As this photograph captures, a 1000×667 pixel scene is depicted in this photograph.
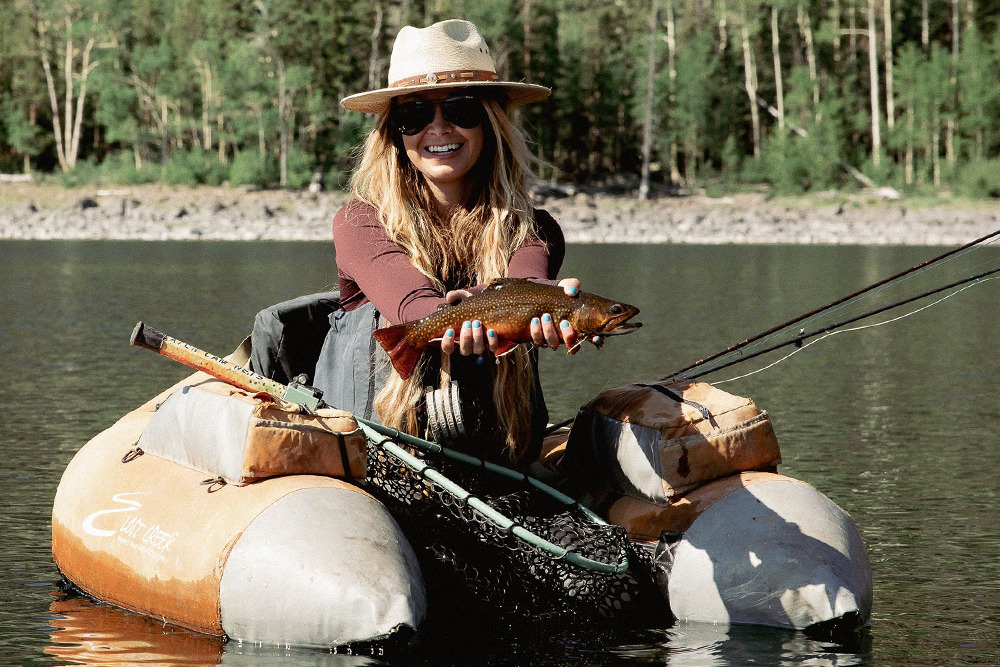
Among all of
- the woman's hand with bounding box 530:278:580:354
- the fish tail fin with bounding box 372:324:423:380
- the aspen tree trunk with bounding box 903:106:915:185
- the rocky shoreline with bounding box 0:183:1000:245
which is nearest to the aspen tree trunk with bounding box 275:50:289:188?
the rocky shoreline with bounding box 0:183:1000:245

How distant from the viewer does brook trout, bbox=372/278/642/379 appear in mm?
5109

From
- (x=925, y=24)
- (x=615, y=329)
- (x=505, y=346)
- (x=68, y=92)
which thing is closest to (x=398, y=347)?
(x=505, y=346)

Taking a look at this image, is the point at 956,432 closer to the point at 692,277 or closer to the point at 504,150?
the point at 504,150

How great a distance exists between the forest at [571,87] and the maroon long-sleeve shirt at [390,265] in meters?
59.0

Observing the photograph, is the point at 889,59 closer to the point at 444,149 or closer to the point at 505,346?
the point at 444,149

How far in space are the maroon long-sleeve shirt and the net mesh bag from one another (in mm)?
754

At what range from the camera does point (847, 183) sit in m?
65.9

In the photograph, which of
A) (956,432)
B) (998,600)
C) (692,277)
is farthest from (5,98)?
(998,600)

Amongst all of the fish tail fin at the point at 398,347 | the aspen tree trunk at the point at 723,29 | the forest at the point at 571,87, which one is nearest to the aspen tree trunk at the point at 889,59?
the forest at the point at 571,87

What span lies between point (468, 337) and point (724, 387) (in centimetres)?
1092

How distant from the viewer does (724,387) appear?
52.2 ft

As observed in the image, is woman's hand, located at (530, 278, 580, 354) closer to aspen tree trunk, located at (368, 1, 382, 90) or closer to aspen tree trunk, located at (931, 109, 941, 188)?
aspen tree trunk, located at (931, 109, 941, 188)

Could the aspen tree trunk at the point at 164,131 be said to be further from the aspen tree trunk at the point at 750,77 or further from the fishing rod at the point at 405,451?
the fishing rod at the point at 405,451

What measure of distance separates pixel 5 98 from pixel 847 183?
138ft
